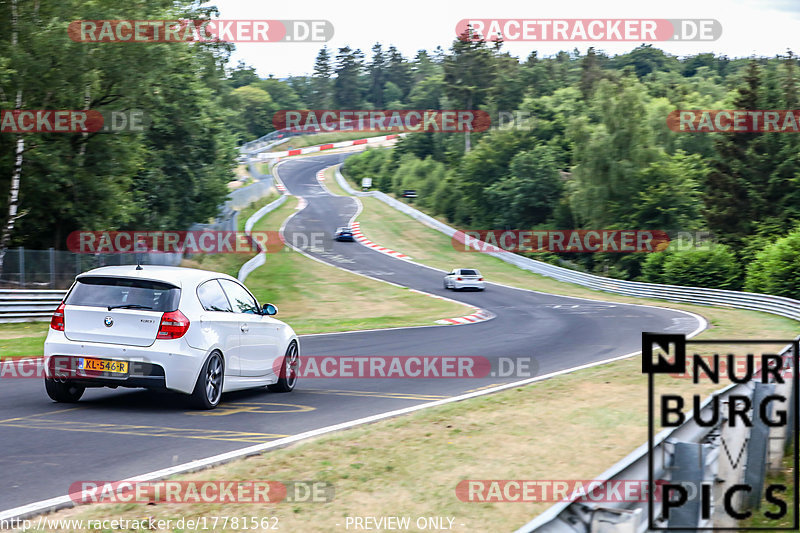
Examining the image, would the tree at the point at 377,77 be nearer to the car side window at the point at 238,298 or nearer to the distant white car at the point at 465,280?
the distant white car at the point at 465,280

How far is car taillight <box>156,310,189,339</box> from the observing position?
9633 mm

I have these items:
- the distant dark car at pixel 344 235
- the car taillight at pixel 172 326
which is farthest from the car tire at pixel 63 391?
the distant dark car at pixel 344 235

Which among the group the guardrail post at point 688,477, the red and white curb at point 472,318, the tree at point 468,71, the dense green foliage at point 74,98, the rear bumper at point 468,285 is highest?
the tree at point 468,71

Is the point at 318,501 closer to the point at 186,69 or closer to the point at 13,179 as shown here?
the point at 13,179

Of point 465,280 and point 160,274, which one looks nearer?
point 160,274

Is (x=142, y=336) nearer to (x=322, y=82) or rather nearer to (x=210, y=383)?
(x=210, y=383)

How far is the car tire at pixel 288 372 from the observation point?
12070 mm

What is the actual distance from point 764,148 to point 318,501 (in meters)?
61.4

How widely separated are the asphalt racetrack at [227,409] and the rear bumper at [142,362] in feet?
1.29

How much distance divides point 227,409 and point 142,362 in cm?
139

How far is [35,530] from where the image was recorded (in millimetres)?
5344

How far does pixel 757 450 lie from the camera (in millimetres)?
8133

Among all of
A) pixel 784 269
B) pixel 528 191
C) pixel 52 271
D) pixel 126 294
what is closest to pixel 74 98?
pixel 52 271

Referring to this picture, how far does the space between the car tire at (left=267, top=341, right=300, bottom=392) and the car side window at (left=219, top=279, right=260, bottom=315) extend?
1052 millimetres
